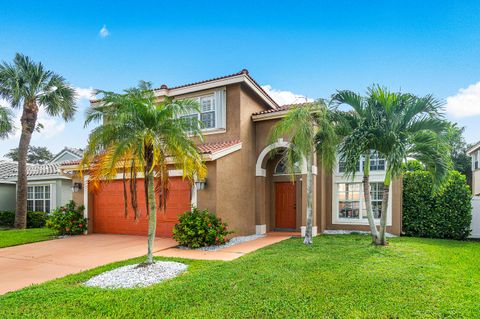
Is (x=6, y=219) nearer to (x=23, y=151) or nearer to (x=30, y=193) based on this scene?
(x=30, y=193)

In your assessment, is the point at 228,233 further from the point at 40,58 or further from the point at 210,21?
the point at 40,58

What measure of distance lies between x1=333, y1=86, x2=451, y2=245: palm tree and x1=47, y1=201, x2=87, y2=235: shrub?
1183 centimetres

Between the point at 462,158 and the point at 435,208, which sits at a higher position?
the point at 462,158

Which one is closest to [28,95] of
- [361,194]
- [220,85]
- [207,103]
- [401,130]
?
[207,103]

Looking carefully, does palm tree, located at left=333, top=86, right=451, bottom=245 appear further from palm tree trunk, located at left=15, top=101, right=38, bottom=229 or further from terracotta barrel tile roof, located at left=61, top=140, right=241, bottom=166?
palm tree trunk, located at left=15, top=101, right=38, bottom=229

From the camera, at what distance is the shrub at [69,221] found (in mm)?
13164

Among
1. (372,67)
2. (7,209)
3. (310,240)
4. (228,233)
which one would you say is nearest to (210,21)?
(372,67)

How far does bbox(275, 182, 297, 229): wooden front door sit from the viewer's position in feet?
47.0

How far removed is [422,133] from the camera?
8969 mm

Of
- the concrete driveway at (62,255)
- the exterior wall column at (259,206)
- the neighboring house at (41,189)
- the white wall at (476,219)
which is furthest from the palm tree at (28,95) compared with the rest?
the white wall at (476,219)

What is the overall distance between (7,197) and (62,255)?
55.1 ft

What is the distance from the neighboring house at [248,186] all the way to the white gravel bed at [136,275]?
4.41 metres

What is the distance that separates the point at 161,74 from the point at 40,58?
23.5ft

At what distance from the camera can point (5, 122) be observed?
17.3 metres
